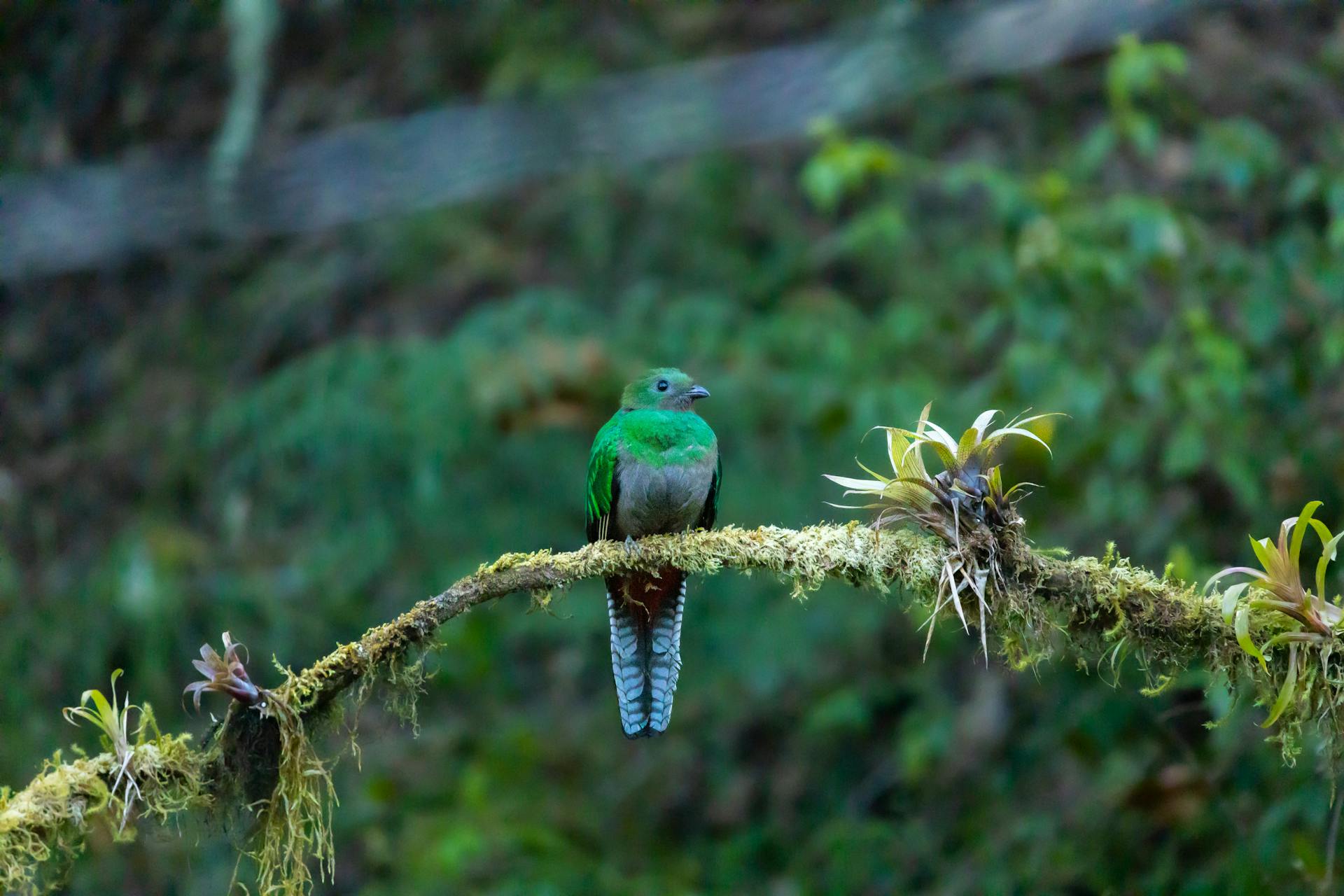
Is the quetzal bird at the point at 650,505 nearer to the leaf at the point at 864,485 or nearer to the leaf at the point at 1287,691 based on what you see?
the leaf at the point at 864,485

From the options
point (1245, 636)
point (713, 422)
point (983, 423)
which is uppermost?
point (713, 422)

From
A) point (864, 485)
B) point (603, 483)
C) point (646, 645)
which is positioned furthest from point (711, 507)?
point (864, 485)

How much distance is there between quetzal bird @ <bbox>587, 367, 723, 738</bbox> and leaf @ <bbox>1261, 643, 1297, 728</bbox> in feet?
4.90

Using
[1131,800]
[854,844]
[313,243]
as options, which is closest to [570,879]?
[854,844]

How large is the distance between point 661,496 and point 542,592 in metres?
0.94

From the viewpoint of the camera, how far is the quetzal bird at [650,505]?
3.53 metres

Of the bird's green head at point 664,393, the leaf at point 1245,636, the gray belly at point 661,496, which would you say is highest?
the bird's green head at point 664,393

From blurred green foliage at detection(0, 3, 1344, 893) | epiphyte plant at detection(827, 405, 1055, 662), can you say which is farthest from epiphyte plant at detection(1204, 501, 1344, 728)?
blurred green foliage at detection(0, 3, 1344, 893)

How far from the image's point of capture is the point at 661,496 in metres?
3.81

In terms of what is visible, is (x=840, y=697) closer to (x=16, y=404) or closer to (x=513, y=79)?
(x=513, y=79)

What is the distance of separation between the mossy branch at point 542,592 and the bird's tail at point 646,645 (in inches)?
25.2

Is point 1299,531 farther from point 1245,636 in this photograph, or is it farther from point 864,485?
point 864,485

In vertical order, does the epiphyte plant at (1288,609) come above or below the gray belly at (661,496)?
below

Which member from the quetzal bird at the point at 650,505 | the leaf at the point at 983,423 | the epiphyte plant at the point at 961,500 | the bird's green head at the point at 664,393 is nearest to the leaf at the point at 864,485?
the epiphyte plant at the point at 961,500
